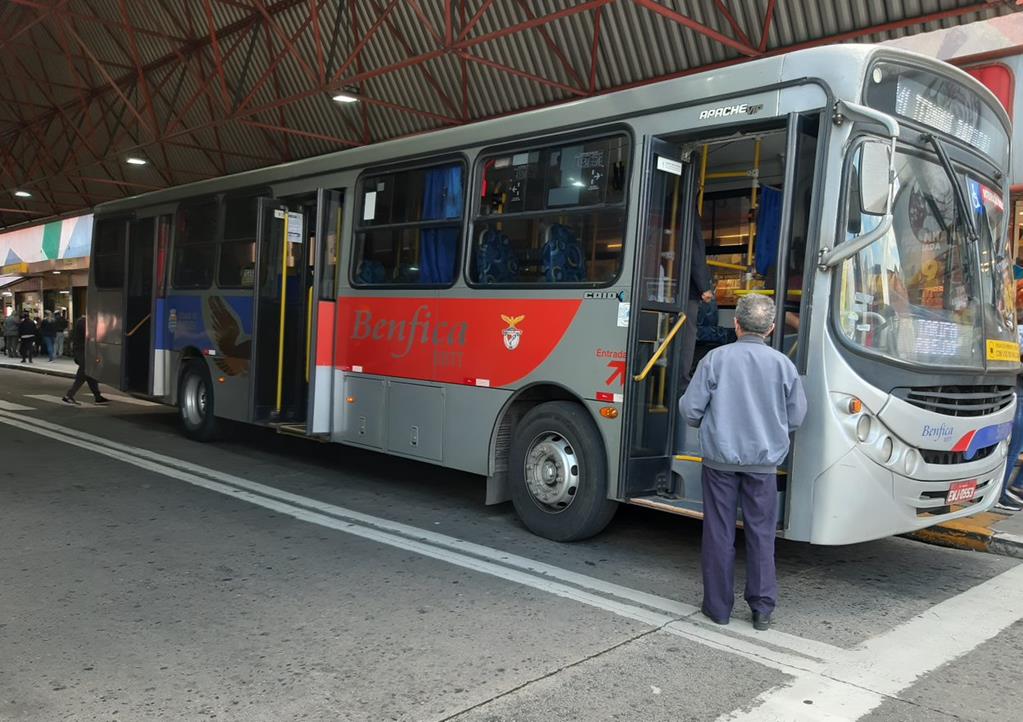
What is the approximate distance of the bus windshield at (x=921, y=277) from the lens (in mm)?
4797

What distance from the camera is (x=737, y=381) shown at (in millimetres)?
4484

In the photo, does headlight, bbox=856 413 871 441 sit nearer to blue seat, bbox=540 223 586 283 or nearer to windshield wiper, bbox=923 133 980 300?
windshield wiper, bbox=923 133 980 300

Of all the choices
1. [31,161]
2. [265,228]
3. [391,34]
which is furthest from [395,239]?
[31,161]

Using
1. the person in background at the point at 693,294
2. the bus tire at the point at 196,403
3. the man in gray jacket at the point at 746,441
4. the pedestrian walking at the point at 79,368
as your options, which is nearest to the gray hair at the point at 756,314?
the man in gray jacket at the point at 746,441

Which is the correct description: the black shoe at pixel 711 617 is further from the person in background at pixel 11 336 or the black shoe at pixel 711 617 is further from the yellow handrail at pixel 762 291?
the person in background at pixel 11 336

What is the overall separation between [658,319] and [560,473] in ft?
4.30

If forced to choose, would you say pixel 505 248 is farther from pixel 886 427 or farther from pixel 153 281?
pixel 153 281

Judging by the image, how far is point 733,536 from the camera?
15.1ft

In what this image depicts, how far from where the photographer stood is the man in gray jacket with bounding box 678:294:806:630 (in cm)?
444

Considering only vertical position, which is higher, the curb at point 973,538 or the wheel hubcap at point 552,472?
the wheel hubcap at point 552,472

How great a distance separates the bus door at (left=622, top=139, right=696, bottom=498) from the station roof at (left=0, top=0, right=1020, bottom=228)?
16.3ft

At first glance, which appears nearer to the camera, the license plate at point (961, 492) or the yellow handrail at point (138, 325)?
the license plate at point (961, 492)

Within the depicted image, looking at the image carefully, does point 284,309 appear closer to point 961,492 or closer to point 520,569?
point 520,569

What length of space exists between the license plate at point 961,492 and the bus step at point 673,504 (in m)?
1.49
